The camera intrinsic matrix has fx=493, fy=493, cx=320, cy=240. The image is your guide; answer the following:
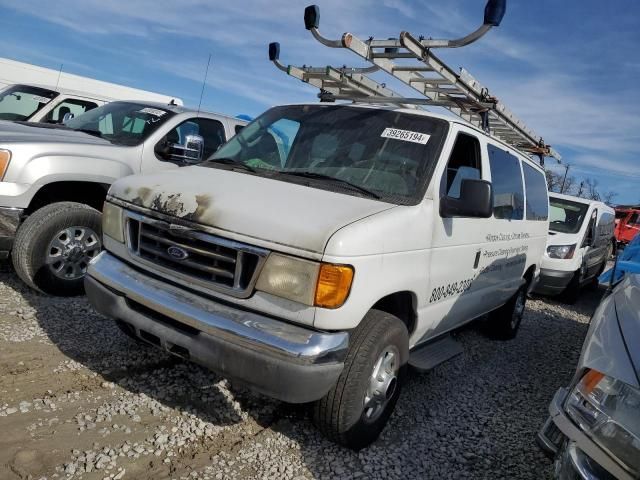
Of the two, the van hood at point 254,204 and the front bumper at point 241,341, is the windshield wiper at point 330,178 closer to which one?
the van hood at point 254,204

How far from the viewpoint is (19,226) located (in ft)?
13.8

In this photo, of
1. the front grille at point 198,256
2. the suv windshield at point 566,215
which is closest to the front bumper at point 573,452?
the front grille at point 198,256

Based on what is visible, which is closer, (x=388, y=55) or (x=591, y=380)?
(x=591, y=380)

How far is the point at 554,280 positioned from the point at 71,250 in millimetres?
6938

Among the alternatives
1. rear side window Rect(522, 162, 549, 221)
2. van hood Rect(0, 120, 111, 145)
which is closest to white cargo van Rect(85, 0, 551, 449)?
rear side window Rect(522, 162, 549, 221)

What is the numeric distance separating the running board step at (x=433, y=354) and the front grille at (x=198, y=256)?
140 cm

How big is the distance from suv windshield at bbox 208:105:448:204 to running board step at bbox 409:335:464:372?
113cm

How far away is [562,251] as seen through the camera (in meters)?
8.01

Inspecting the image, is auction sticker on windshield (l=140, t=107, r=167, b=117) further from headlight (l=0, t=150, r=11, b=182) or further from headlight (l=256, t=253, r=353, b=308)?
headlight (l=256, t=253, r=353, b=308)

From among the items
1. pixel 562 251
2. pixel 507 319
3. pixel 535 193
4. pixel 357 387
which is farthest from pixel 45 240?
pixel 562 251

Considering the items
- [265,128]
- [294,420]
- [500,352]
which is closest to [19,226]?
[265,128]

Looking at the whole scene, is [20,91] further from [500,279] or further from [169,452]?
[500,279]

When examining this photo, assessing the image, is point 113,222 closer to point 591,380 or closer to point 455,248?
point 455,248

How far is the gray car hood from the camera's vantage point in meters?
1.99
